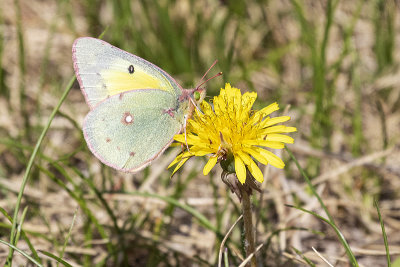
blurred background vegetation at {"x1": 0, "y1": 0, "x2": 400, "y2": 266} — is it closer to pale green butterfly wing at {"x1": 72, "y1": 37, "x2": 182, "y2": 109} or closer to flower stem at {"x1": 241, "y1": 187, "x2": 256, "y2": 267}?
pale green butterfly wing at {"x1": 72, "y1": 37, "x2": 182, "y2": 109}

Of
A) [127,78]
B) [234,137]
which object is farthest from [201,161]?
[234,137]

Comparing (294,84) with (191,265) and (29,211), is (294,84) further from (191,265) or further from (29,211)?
(29,211)

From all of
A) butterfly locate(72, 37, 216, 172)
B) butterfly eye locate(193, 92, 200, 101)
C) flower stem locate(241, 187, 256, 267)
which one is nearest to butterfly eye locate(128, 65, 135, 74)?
butterfly locate(72, 37, 216, 172)

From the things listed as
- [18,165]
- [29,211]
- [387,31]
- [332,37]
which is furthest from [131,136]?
[332,37]

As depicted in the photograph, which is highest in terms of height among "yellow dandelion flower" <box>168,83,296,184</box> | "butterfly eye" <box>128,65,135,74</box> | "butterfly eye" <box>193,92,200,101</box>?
"butterfly eye" <box>128,65,135,74</box>

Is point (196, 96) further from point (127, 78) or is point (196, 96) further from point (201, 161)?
point (201, 161)

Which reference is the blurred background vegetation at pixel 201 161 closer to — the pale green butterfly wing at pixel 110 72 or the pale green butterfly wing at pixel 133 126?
the pale green butterfly wing at pixel 110 72

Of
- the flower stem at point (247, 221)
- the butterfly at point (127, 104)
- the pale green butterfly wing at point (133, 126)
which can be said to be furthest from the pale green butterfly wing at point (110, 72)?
the flower stem at point (247, 221)

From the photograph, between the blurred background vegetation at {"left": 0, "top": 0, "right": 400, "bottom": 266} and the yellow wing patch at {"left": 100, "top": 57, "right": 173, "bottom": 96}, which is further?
the blurred background vegetation at {"left": 0, "top": 0, "right": 400, "bottom": 266}
